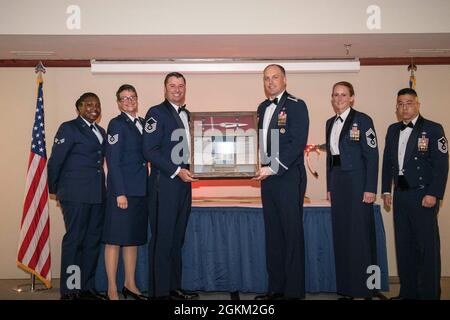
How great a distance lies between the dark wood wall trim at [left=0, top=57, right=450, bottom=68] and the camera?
18.6 feet

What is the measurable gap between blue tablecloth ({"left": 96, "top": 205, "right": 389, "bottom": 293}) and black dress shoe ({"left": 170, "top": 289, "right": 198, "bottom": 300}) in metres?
0.28

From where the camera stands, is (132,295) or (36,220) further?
(36,220)

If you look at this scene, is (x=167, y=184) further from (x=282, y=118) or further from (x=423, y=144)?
(x=423, y=144)

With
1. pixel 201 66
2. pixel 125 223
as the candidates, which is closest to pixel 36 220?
pixel 125 223

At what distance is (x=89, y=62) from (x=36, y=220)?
6.43ft

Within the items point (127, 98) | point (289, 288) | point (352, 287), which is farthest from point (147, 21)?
point (352, 287)

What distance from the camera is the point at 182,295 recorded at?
418cm

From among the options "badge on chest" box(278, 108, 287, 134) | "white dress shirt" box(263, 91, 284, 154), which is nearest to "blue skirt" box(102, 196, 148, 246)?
"white dress shirt" box(263, 91, 284, 154)

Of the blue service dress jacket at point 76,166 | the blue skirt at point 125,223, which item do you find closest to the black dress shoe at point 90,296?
the blue skirt at point 125,223

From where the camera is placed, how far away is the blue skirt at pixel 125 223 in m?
4.09

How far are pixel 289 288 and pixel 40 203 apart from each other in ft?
9.34

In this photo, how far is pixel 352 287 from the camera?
13.2 feet

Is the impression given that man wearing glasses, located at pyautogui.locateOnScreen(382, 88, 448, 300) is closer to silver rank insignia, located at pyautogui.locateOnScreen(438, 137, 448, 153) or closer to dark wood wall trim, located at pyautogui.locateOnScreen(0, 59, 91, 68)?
silver rank insignia, located at pyautogui.locateOnScreen(438, 137, 448, 153)
